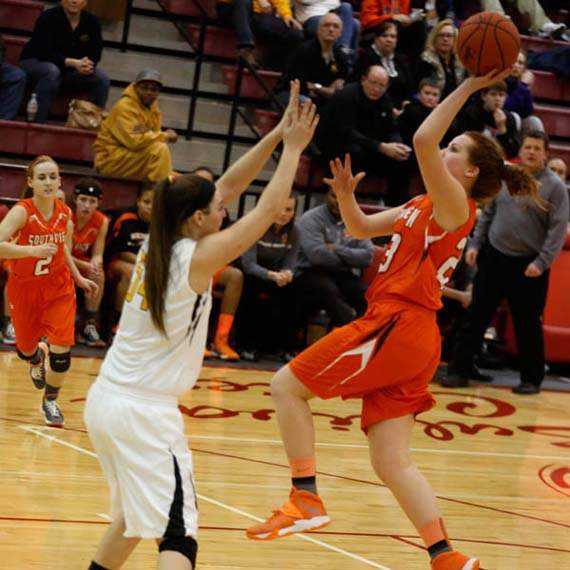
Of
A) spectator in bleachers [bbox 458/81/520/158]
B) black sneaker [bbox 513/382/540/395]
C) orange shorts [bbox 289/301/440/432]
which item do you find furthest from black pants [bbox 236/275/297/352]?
orange shorts [bbox 289/301/440/432]

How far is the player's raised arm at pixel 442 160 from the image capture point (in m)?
4.51

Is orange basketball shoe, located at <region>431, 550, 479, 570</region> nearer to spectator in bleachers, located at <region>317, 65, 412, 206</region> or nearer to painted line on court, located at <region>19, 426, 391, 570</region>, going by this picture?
painted line on court, located at <region>19, 426, 391, 570</region>

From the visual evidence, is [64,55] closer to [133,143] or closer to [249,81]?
[133,143]

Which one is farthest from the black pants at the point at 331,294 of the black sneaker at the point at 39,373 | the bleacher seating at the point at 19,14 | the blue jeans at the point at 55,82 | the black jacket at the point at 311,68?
the bleacher seating at the point at 19,14

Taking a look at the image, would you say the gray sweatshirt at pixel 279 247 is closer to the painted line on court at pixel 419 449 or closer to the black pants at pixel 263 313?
the black pants at pixel 263 313

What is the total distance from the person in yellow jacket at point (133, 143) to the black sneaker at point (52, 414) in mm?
3479

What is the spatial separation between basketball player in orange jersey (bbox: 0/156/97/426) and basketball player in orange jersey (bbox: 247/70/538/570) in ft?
9.20

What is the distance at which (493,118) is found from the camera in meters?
11.9

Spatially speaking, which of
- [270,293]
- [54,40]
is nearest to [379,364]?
[270,293]

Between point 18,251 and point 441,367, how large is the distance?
4.87 m

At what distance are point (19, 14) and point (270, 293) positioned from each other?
11.8ft

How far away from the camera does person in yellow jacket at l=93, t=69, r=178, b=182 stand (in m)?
10.4

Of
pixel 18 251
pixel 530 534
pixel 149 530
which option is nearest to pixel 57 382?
pixel 18 251

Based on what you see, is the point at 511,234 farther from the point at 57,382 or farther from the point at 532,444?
the point at 57,382
